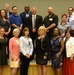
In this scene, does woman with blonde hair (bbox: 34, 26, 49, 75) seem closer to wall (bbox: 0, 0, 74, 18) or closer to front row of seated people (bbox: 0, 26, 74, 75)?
front row of seated people (bbox: 0, 26, 74, 75)

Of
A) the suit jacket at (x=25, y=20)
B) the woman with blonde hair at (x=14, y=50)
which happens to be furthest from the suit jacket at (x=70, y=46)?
the suit jacket at (x=25, y=20)

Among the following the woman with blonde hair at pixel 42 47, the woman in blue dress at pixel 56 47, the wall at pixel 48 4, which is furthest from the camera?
the wall at pixel 48 4

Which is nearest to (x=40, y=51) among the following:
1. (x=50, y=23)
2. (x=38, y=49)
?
(x=38, y=49)

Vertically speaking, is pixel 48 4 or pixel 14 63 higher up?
pixel 48 4

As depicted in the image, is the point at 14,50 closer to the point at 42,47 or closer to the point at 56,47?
the point at 42,47

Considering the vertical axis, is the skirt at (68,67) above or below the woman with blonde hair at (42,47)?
below

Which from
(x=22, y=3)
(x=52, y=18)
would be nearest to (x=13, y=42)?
(x=52, y=18)

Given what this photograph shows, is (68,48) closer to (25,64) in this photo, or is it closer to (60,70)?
(60,70)

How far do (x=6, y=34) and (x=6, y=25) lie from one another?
0.24 m

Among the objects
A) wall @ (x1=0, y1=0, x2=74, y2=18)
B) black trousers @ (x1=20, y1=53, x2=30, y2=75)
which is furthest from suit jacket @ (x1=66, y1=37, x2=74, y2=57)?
wall @ (x1=0, y1=0, x2=74, y2=18)

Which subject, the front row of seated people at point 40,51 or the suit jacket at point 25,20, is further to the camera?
the suit jacket at point 25,20

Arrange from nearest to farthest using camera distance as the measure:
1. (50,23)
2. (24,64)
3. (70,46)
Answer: (70,46)
(24,64)
(50,23)

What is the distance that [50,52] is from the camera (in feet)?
22.9

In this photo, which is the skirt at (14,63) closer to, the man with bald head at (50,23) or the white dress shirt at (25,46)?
the white dress shirt at (25,46)
